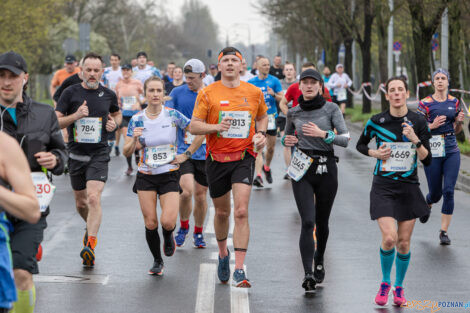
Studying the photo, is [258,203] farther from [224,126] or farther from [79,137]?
[224,126]

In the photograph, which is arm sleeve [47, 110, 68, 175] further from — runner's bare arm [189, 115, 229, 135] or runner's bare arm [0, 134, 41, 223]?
runner's bare arm [189, 115, 229, 135]

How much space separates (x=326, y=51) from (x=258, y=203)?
41.3 m

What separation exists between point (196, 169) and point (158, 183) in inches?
61.8

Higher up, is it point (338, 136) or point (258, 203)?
point (338, 136)

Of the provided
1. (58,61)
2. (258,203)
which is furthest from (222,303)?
(58,61)

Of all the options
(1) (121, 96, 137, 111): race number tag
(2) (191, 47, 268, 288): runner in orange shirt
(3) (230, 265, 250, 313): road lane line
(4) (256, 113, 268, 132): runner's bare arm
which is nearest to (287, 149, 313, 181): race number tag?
(2) (191, 47, 268, 288): runner in orange shirt

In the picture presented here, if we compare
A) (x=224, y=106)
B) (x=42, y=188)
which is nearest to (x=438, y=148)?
(x=224, y=106)

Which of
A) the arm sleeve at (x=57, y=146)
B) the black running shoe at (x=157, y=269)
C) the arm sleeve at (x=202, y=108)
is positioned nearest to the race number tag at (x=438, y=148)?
the arm sleeve at (x=202, y=108)

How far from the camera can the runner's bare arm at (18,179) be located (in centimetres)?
432

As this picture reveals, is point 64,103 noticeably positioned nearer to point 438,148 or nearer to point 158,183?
point 158,183

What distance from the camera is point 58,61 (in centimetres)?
6650

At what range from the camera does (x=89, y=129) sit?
366 inches

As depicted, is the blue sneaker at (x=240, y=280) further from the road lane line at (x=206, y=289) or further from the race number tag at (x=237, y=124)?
the race number tag at (x=237, y=124)

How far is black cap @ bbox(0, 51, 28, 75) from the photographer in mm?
5214
